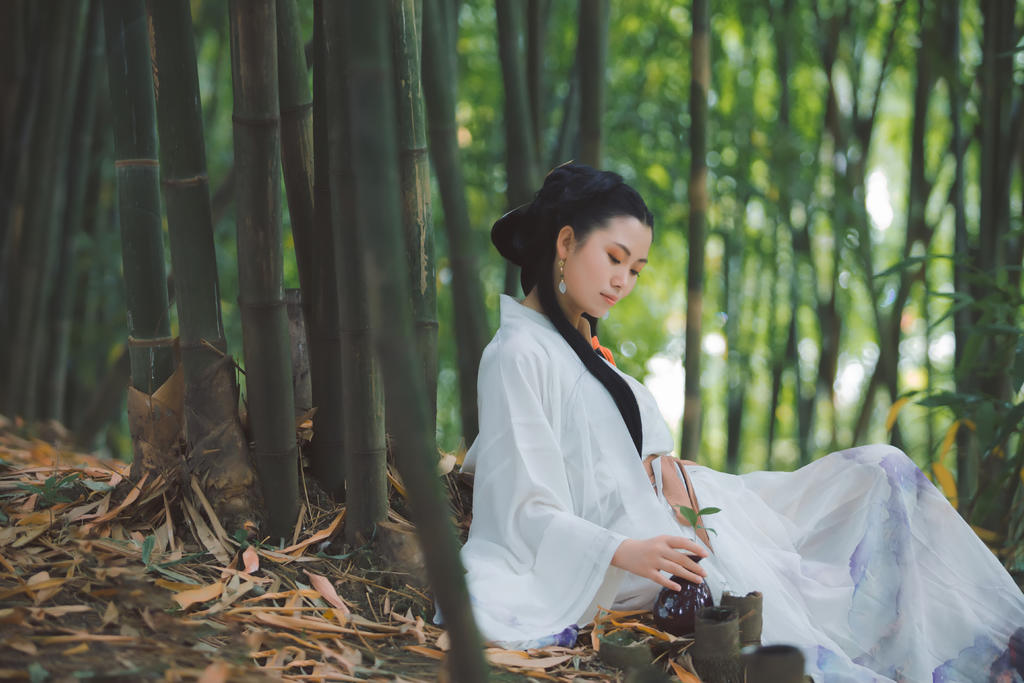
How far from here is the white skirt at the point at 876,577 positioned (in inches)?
60.2

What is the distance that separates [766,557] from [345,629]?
0.79 metres

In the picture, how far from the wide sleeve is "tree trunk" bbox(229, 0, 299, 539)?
35 centimetres

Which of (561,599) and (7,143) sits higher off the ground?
(7,143)

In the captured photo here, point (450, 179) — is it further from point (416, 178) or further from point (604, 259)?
point (604, 259)

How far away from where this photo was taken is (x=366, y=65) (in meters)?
0.83

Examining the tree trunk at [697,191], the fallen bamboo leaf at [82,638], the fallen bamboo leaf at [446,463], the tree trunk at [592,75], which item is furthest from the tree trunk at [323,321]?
the tree trunk at [697,191]

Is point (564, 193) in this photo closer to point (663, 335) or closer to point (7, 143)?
point (7, 143)

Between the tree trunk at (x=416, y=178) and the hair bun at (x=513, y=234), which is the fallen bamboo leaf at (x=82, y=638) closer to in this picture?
the tree trunk at (x=416, y=178)

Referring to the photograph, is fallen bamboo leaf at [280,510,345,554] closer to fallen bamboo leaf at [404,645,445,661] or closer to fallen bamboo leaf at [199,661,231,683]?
fallen bamboo leaf at [404,645,445,661]

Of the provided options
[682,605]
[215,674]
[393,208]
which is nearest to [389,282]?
[393,208]

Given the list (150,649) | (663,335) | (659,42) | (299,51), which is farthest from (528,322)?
(663,335)

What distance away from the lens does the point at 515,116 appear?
1916 mm

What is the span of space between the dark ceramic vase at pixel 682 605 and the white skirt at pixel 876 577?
0.07m

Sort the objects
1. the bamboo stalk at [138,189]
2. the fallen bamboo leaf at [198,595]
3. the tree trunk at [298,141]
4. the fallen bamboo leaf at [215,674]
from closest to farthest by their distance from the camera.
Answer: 1. the fallen bamboo leaf at [215,674]
2. the fallen bamboo leaf at [198,595]
3. the bamboo stalk at [138,189]
4. the tree trunk at [298,141]
